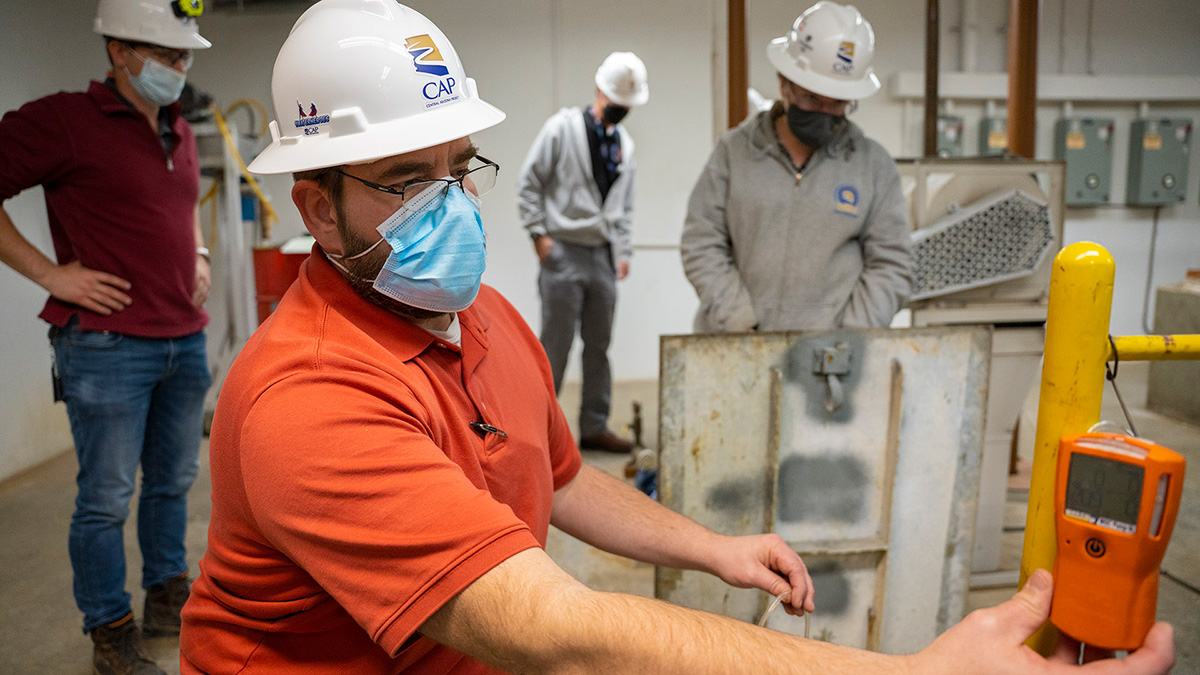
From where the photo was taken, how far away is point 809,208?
2148 millimetres

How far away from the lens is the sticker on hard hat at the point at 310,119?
2.92ft

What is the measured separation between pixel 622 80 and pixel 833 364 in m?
2.13

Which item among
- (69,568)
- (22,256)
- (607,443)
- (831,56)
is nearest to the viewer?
(22,256)

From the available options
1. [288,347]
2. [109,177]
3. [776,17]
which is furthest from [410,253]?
[776,17]

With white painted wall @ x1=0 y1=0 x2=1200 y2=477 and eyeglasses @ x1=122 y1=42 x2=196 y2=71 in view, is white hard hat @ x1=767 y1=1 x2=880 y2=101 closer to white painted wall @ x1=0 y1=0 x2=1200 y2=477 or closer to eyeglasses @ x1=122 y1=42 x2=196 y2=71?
eyeglasses @ x1=122 y1=42 x2=196 y2=71

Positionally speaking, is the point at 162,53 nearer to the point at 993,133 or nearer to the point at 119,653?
the point at 119,653

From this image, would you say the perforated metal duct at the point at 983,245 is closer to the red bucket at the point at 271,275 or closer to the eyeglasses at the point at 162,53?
the eyeglasses at the point at 162,53

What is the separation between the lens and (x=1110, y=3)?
532 centimetres

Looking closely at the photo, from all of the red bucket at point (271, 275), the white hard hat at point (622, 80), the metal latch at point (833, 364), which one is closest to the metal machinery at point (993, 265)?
the metal latch at point (833, 364)

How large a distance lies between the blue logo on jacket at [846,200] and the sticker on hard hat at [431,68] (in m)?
1.47

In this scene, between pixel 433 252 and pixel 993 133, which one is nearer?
pixel 433 252

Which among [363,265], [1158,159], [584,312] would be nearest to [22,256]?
[363,265]

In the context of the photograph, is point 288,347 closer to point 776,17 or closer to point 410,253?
point 410,253

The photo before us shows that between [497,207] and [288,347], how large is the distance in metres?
4.06
